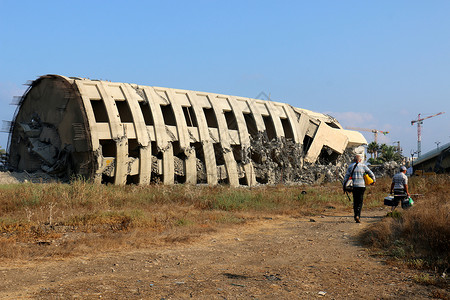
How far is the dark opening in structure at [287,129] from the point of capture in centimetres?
2422

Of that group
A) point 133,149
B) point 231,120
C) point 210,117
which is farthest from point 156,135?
point 231,120

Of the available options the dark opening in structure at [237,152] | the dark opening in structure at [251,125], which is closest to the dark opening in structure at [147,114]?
the dark opening in structure at [237,152]

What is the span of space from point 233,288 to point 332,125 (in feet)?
79.4

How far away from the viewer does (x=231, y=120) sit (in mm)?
22953

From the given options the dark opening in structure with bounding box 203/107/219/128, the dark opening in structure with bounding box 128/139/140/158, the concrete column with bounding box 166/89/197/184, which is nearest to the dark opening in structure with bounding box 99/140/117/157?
the dark opening in structure with bounding box 128/139/140/158

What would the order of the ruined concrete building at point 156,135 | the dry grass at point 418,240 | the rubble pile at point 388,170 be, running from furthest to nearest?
the rubble pile at point 388,170
the ruined concrete building at point 156,135
the dry grass at point 418,240

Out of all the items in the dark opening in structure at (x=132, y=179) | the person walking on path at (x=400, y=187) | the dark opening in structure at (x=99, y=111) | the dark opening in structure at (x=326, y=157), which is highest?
the dark opening in structure at (x=99, y=111)

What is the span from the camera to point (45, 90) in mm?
19750

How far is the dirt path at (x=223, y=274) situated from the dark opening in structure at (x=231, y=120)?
49.8 ft

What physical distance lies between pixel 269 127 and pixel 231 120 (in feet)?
8.66

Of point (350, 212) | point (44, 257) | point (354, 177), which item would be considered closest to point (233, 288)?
point (44, 257)

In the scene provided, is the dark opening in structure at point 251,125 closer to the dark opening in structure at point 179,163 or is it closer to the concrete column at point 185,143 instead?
the concrete column at point 185,143

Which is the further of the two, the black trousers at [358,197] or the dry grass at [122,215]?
the black trousers at [358,197]

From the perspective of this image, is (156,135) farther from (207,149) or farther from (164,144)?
(207,149)
